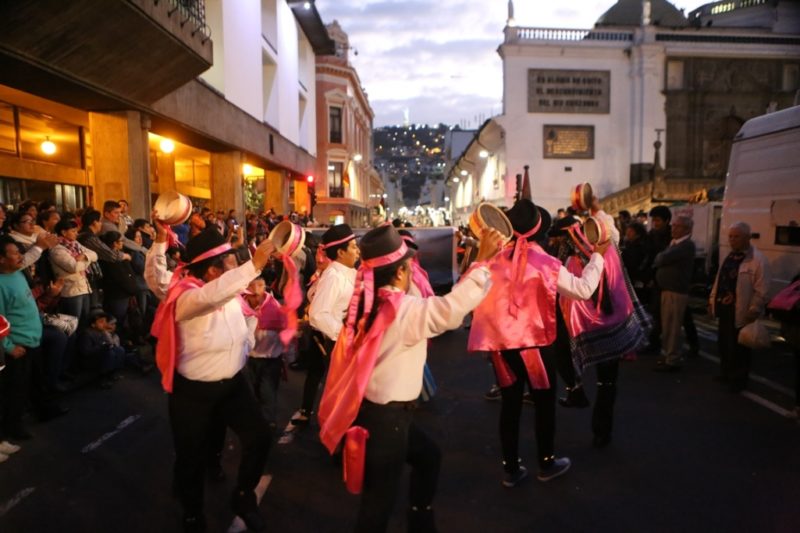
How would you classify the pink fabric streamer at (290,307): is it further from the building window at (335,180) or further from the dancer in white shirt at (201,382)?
the building window at (335,180)

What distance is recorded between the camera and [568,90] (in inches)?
1216

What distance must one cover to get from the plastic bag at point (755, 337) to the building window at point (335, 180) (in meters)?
36.1

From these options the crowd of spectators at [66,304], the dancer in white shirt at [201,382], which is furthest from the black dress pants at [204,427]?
the crowd of spectators at [66,304]

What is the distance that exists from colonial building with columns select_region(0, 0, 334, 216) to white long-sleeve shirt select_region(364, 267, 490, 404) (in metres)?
6.60

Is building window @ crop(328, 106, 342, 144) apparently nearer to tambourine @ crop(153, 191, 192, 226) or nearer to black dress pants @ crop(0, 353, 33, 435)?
black dress pants @ crop(0, 353, 33, 435)

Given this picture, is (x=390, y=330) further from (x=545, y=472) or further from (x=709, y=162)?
(x=709, y=162)

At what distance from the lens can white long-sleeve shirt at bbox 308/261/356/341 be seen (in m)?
4.28

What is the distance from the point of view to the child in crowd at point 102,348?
6855 millimetres

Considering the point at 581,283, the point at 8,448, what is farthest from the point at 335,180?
the point at 581,283

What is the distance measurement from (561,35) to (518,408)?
30.9 metres

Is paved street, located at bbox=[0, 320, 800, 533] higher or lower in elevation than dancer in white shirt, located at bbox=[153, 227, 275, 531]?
lower

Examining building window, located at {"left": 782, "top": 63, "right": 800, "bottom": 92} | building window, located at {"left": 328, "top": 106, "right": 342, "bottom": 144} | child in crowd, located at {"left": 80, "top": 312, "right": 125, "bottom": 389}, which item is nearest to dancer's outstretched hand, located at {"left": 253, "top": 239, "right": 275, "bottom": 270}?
child in crowd, located at {"left": 80, "top": 312, "right": 125, "bottom": 389}

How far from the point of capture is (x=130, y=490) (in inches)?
171

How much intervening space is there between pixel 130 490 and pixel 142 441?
1023mm
